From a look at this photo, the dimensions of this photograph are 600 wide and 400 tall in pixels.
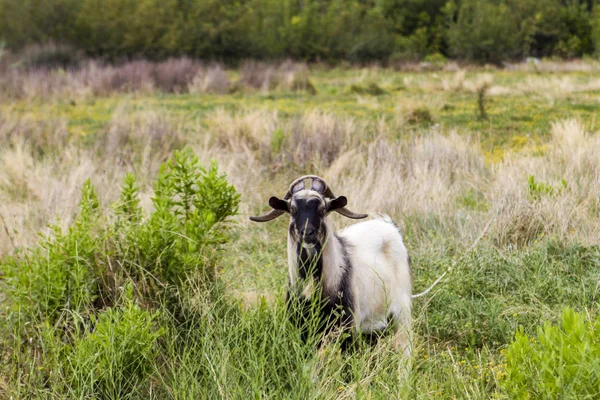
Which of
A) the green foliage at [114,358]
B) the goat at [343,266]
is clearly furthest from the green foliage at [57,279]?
the goat at [343,266]

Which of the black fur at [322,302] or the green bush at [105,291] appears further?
the black fur at [322,302]

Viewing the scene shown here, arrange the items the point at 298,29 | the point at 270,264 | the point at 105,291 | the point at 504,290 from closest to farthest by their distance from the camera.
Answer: the point at 105,291 < the point at 504,290 < the point at 270,264 < the point at 298,29

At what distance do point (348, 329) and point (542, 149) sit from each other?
18.7 ft

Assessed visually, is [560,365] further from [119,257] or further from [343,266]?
[119,257]

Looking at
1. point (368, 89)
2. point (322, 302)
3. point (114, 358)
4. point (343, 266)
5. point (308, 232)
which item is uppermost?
point (308, 232)

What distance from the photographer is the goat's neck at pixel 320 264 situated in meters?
3.58

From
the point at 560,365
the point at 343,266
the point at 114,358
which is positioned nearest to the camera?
the point at 560,365

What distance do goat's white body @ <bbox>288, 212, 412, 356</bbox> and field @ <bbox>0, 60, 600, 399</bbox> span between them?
0.16 meters

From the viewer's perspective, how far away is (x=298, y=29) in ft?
101

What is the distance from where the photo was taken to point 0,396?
11.2 ft

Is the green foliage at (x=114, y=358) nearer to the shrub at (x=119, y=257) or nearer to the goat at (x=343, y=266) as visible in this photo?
the shrub at (x=119, y=257)

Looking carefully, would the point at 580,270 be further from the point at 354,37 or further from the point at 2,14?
the point at 354,37

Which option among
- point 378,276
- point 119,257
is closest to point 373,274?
point 378,276

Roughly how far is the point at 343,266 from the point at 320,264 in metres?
0.20
